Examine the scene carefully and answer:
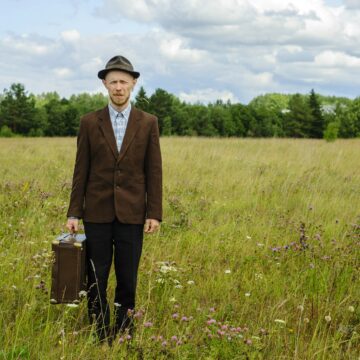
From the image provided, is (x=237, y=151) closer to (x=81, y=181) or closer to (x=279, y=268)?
(x=279, y=268)

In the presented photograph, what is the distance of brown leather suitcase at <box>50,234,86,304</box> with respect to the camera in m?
3.57

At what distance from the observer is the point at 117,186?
3.64 metres

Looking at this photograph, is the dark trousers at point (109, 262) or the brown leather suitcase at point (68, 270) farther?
the dark trousers at point (109, 262)

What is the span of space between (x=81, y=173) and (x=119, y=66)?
856mm

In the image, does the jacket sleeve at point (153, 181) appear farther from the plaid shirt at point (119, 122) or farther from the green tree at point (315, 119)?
the green tree at point (315, 119)

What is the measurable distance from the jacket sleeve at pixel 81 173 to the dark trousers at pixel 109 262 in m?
0.14

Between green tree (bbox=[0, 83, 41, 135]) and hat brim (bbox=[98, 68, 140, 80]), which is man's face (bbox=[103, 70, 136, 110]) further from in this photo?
green tree (bbox=[0, 83, 41, 135])

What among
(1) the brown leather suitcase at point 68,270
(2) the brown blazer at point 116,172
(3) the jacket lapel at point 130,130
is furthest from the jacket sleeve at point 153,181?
(1) the brown leather suitcase at point 68,270

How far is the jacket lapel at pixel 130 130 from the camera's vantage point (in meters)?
3.65

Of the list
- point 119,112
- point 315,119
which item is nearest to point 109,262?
point 119,112

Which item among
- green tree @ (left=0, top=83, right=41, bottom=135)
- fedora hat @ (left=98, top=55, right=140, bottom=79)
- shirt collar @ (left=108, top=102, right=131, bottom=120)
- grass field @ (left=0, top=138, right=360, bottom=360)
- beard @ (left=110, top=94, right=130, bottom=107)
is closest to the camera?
grass field @ (left=0, top=138, right=360, bottom=360)

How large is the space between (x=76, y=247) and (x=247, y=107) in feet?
244

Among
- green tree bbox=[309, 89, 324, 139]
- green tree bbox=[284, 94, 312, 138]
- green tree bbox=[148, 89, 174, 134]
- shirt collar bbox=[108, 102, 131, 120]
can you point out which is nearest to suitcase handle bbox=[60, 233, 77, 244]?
shirt collar bbox=[108, 102, 131, 120]

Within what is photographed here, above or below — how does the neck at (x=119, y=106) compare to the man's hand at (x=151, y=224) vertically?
above
